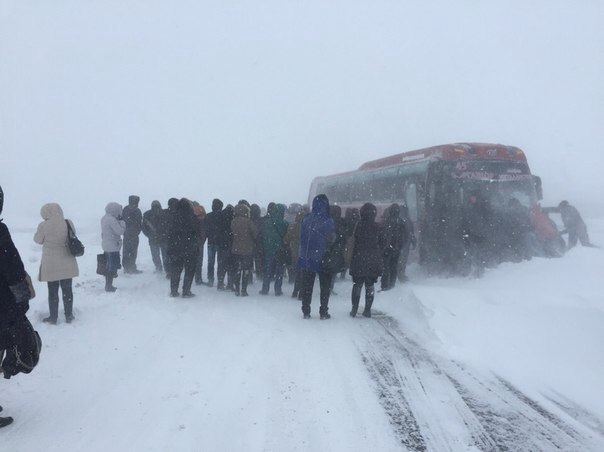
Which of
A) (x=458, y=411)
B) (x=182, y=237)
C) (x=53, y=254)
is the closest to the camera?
(x=458, y=411)

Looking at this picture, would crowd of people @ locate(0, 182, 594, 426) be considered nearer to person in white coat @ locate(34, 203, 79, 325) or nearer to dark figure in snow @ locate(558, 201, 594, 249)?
person in white coat @ locate(34, 203, 79, 325)

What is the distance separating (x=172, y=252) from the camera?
29.2 ft

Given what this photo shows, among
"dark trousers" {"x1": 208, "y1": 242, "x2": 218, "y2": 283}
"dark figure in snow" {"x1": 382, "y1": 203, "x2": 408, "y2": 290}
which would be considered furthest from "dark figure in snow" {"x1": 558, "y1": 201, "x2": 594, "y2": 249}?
"dark trousers" {"x1": 208, "y1": 242, "x2": 218, "y2": 283}

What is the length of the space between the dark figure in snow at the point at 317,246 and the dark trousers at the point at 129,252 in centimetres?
612

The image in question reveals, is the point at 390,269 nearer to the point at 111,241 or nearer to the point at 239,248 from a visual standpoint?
the point at 239,248

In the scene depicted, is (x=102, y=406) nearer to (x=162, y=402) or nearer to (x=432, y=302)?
(x=162, y=402)

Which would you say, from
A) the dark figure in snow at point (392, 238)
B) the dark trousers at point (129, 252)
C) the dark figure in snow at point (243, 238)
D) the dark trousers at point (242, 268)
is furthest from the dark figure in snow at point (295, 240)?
the dark trousers at point (129, 252)

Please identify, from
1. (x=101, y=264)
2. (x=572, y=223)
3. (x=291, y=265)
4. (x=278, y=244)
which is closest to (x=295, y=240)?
(x=278, y=244)

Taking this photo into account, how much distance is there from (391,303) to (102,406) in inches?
243

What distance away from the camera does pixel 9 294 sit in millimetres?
3693

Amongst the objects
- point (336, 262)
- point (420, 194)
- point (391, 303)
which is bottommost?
point (391, 303)

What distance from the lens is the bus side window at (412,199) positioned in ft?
41.8

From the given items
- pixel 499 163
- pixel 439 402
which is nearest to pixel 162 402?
pixel 439 402

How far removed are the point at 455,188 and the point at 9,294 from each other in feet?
34.8
